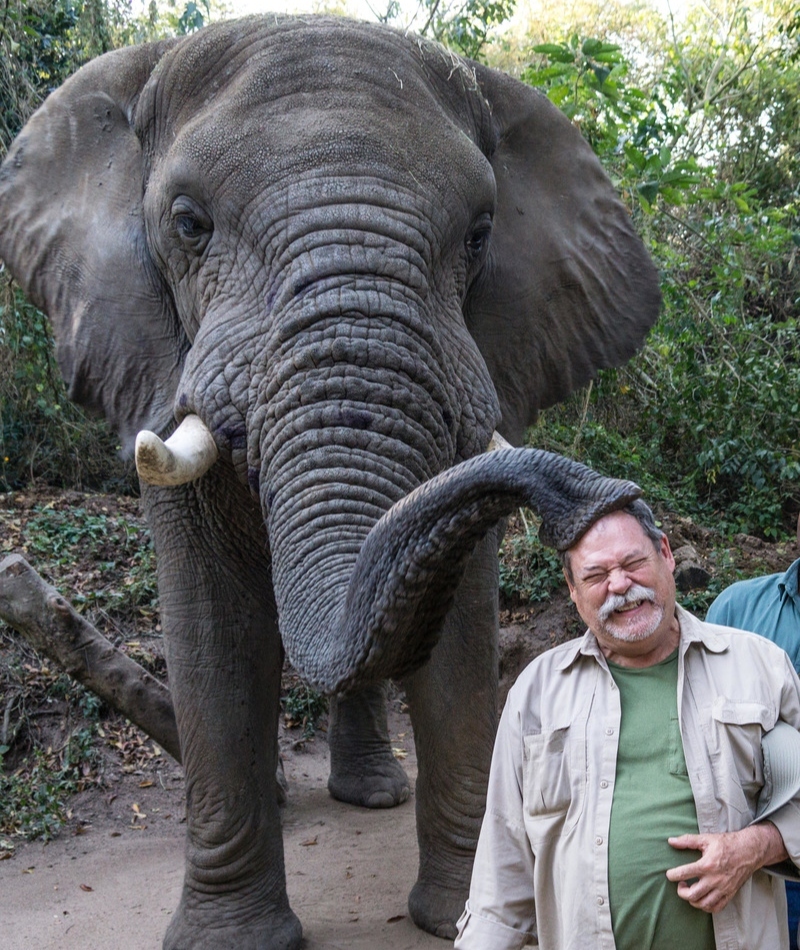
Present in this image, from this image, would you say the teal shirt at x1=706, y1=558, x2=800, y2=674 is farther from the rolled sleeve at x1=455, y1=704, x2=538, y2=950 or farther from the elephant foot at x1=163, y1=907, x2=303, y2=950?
the elephant foot at x1=163, y1=907, x2=303, y2=950

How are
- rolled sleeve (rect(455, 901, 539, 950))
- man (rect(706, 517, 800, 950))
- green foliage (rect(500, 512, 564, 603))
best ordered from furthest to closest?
green foliage (rect(500, 512, 564, 603))
man (rect(706, 517, 800, 950))
rolled sleeve (rect(455, 901, 539, 950))

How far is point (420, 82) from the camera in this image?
189 inches

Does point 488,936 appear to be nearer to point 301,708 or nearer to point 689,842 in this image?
point 689,842

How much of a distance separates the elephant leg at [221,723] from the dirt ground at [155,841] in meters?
0.33

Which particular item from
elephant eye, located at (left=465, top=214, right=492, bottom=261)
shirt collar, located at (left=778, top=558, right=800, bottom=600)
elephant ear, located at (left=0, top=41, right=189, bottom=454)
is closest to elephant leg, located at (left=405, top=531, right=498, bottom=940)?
elephant eye, located at (left=465, top=214, right=492, bottom=261)

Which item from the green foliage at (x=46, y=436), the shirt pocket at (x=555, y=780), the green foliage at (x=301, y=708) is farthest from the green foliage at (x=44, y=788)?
the shirt pocket at (x=555, y=780)

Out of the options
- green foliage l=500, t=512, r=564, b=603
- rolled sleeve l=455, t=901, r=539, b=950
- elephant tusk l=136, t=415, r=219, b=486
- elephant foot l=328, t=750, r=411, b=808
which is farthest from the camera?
green foliage l=500, t=512, r=564, b=603

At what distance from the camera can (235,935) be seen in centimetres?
486

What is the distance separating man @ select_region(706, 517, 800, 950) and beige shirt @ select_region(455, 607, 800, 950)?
68 centimetres

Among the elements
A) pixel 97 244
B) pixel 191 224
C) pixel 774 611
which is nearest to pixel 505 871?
pixel 774 611

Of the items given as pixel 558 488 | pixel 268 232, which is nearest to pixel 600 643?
pixel 558 488

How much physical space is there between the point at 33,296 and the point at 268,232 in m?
1.49

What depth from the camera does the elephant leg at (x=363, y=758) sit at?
23.6ft

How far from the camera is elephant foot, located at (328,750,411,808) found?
23.6 feet
